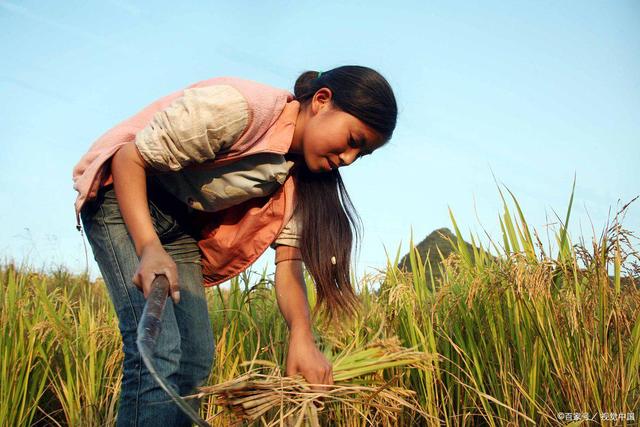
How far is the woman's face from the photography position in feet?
6.65

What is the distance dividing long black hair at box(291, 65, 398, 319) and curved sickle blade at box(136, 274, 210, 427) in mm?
923

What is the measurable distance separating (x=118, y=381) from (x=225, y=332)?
535mm

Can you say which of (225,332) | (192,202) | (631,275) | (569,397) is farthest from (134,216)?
(631,275)

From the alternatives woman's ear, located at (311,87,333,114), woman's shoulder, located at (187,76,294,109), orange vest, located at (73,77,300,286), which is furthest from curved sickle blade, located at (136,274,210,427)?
woman's ear, located at (311,87,333,114)

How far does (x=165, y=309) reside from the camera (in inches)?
70.9

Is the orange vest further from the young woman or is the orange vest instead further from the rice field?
the rice field

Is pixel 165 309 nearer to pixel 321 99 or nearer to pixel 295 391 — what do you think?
pixel 295 391

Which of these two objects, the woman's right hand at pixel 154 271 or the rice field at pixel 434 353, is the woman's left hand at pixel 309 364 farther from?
the woman's right hand at pixel 154 271

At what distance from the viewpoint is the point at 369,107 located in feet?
6.68

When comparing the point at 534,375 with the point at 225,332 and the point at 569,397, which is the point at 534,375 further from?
the point at 225,332

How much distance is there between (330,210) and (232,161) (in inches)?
19.3

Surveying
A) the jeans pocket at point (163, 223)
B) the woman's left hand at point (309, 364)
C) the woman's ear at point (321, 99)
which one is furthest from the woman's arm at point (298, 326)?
the woman's ear at point (321, 99)

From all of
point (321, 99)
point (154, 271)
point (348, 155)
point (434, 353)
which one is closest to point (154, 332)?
point (154, 271)

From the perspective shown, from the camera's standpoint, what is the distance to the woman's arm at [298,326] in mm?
1922
